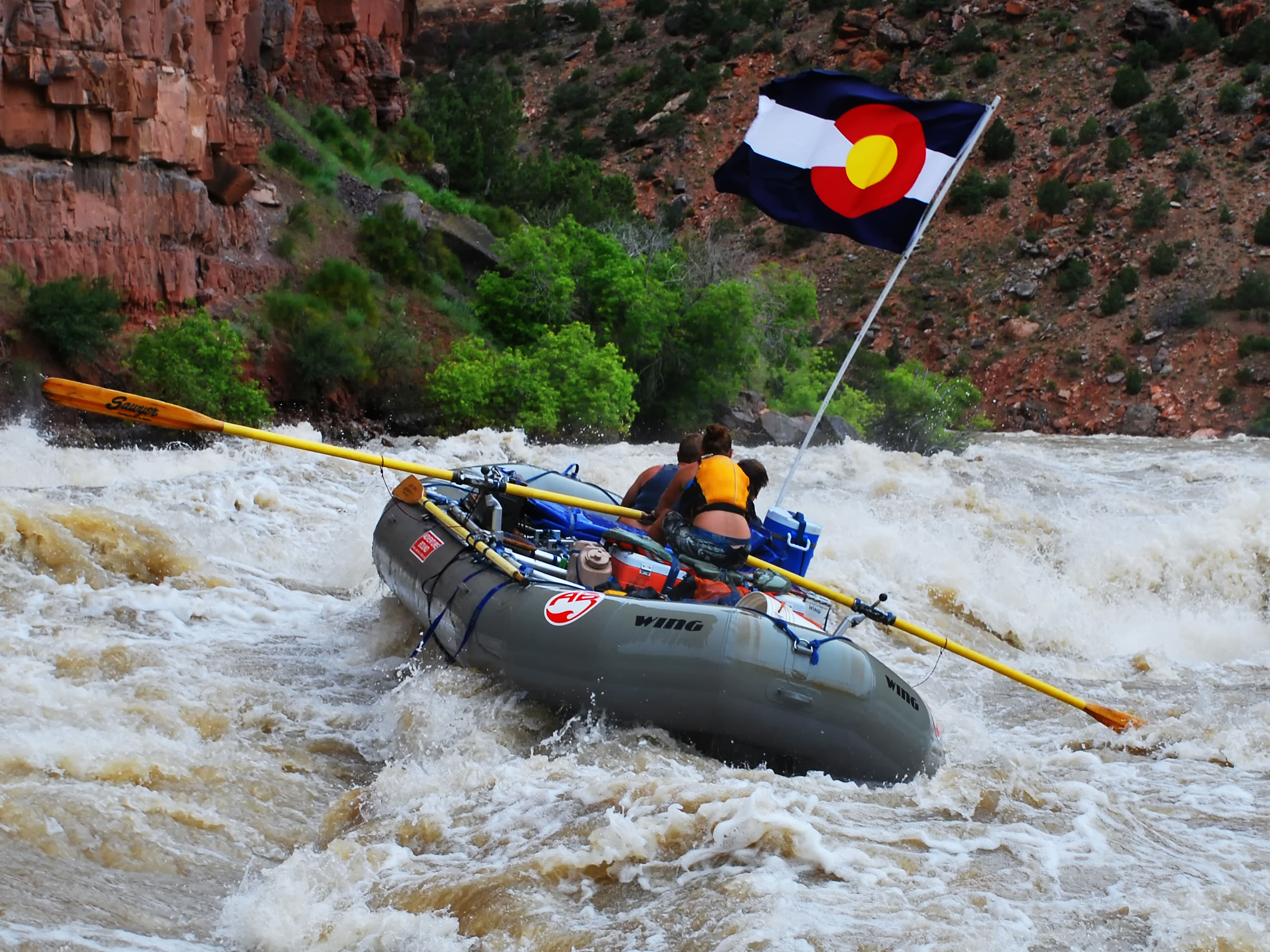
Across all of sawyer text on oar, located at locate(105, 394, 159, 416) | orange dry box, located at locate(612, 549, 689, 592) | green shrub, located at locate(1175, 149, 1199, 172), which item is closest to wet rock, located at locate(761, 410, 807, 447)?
sawyer text on oar, located at locate(105, 394, 159, 416)

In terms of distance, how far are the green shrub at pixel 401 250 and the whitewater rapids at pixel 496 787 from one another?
13.0 meters

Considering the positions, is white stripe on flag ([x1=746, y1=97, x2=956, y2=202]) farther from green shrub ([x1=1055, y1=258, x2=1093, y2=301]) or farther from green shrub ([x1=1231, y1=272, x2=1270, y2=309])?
green shrub ([x1=1055, y1=258, x2=1093, y2=301])

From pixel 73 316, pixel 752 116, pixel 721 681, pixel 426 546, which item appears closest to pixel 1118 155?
pixel 752 116

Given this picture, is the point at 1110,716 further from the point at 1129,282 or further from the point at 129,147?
the point at 1129,282

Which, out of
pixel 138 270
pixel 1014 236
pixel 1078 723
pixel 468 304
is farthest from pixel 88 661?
pixel 1014 236

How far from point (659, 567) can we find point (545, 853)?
2.22 metres

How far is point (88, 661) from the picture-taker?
664 centimetres

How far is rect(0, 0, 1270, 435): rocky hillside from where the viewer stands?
16984 mm

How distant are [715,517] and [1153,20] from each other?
47.8 m

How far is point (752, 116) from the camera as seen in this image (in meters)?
51.0

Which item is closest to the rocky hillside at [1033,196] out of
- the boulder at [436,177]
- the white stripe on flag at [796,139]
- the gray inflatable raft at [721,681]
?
the boulder at [436,177]

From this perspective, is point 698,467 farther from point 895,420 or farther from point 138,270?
point 895,420

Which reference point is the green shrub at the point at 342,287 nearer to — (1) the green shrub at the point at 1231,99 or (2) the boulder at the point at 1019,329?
(2) the boulder at the point at 1019,329

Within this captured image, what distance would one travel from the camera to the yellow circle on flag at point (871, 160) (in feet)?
26.6
